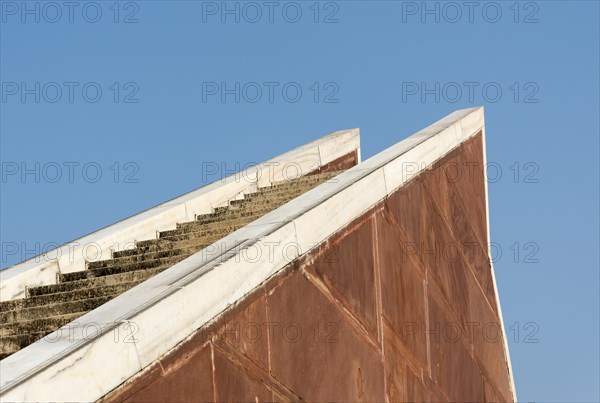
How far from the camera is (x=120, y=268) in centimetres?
698

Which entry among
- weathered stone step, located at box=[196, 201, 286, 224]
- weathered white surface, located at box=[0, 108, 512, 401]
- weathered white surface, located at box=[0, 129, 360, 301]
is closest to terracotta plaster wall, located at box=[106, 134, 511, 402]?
weathered white surface, located at box=[0, 108, 512, 401]

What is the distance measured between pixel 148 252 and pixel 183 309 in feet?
9.39

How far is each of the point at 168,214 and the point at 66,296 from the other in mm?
2574

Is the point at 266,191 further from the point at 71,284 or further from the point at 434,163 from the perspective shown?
the point at 71,284

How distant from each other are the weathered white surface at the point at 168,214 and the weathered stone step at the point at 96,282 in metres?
0.21

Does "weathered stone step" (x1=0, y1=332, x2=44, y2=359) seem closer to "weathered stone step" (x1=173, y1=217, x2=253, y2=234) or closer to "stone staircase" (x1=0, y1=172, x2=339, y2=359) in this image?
"stone staircase" (x1=0, y1=172, x2=339, y2=359)

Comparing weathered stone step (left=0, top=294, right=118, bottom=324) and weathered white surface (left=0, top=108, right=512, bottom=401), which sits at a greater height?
weathered white surface (left=0, top=108, right=512, bottom=401)

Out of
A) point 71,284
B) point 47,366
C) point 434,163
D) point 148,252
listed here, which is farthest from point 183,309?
point 434,163

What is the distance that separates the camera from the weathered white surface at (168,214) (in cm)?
708

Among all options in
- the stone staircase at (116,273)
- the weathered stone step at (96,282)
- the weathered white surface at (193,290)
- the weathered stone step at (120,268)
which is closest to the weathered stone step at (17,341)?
the stone staircase at (116,273)

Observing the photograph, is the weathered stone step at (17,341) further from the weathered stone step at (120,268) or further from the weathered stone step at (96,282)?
the weathered stone step at (120,268)

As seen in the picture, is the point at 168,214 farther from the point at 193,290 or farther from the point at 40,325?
the point at 193,290

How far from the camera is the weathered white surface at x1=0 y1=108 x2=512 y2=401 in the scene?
373cm

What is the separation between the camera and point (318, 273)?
6.04 meters
